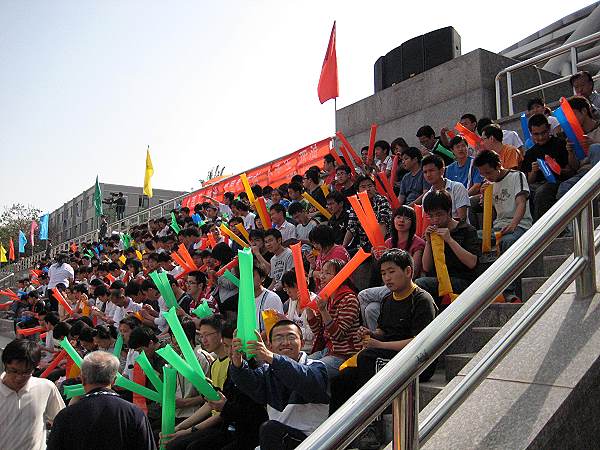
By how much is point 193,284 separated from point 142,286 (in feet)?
5.46

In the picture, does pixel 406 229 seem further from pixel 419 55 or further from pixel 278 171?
pixel 278 171

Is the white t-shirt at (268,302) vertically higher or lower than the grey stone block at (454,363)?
higher

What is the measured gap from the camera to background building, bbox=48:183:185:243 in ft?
105

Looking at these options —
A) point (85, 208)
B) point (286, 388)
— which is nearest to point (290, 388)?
point (286, 388)

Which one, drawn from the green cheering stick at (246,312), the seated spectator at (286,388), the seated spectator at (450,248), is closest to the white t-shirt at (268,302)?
the seated spectator at (450,248)

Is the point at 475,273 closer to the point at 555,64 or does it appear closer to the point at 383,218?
the point at 383,218

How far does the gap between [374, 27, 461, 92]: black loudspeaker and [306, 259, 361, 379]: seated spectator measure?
8197mm

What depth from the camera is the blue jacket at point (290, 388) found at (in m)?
3.46

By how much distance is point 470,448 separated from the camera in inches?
90.7

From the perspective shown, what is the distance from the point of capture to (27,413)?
4.36 m

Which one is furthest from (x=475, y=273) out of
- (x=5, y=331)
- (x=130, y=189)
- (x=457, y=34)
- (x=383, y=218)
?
(x=130, y=189)

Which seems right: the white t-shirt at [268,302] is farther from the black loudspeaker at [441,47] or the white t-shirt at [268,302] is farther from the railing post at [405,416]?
the black loudspeaker at [441,47]

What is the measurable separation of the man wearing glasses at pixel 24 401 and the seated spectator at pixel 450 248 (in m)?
3.06

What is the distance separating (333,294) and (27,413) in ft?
8.12
